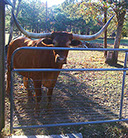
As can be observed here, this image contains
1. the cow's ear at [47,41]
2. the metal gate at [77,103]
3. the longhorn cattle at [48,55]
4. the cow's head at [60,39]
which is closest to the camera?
the metal gate at [77,103]

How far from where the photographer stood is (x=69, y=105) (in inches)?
185

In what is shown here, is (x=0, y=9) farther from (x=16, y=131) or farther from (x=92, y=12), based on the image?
(x=92, y=12)

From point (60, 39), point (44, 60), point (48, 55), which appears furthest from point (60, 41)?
point (44, 60)

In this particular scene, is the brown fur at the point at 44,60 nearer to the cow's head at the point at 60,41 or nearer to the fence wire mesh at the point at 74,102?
the cow's head at the point at 60,41

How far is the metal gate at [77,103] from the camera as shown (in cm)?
341

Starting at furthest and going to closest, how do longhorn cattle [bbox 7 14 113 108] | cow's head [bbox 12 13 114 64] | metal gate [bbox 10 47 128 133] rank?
longhorn cattle [bbox 7 14 113 108] → cow's head [bbox 12 13 114 64] → metal gate [bbox 10 47 128 133]

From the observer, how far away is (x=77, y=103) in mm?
4891

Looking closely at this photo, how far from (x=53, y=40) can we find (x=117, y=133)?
8.33ft

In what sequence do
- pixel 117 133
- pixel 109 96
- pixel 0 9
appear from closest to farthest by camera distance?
pixel 0 9 < pixel 117 133 < pixel 109 96

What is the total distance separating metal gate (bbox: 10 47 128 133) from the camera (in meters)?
3.41

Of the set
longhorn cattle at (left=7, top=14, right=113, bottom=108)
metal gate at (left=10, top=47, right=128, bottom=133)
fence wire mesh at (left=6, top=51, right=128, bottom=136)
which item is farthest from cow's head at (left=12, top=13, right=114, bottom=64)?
fence wire mesh at (left=6, top=51, right=128, bottom=136)

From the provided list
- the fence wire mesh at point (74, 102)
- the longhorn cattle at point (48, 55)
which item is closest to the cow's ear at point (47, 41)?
the longhorn cattle at point (48, 55)

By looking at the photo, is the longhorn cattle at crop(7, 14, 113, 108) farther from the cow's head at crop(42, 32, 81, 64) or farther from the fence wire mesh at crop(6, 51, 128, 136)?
the fence wire mesh at crop(6, 51, 128, 136)

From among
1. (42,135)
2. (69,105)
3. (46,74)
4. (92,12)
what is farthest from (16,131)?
(92,12)
